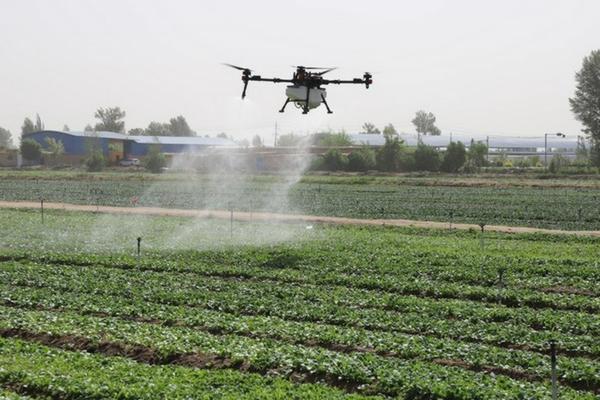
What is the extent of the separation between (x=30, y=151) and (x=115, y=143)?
591 inches

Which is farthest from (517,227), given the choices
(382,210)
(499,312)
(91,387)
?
(91,387)

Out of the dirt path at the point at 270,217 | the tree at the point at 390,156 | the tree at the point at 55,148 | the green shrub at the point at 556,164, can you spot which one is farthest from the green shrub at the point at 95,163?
the green shrub at the point at 556,164

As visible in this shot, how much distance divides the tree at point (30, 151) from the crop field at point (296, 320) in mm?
109270

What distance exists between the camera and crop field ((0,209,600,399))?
15.5 metres

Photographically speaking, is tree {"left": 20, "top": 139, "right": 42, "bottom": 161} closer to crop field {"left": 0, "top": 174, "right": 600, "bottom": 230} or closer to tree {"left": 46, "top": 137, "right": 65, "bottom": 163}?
tree {"left": 46, "top": 137, "right": 65, "bottom": 163}

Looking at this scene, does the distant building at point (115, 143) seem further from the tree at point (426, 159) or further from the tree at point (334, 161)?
the tree at point (426, 159)

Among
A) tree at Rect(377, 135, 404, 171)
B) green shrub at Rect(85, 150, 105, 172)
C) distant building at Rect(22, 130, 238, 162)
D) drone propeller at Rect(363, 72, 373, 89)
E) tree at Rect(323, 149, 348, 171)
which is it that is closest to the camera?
drone propeller at Rect(363, 72, 373, 89)

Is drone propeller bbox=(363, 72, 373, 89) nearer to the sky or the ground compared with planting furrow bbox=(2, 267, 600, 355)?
nearer to the sky

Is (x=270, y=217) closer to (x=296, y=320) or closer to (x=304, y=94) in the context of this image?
(x=304, y=94)

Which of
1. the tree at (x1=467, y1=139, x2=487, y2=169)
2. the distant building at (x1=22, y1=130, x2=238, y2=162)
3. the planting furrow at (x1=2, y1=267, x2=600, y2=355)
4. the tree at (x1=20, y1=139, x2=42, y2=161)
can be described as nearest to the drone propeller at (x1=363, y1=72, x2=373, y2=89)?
the planting furrow at (x1=2, y1=267, x2=600, y2=355)

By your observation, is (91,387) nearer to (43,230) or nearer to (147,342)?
(147,342)

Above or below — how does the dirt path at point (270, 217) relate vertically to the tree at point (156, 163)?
below

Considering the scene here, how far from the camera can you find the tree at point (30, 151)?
14025 cm

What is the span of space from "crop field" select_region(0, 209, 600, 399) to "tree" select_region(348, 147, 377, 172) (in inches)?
2705
